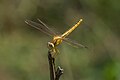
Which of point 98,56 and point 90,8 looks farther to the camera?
point 90,8

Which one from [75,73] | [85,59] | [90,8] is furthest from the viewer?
[90,8]

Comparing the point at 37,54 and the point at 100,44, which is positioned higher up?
the point at 100,44

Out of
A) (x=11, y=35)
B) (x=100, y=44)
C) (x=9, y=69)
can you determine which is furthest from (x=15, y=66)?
(x=100, y=44)

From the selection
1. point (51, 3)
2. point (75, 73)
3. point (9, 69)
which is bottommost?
point (9, 69)

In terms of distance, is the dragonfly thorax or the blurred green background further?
the blurred green background

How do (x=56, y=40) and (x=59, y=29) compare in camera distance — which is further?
(x=59, y=29)

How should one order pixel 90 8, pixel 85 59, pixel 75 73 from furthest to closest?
pixel 90 8, pixel 85 59, pixel 75 73

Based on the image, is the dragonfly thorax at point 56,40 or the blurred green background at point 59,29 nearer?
the dragonfly thorax at point 56,40

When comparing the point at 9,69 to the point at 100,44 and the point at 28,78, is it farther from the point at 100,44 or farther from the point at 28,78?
the point at 100,44
